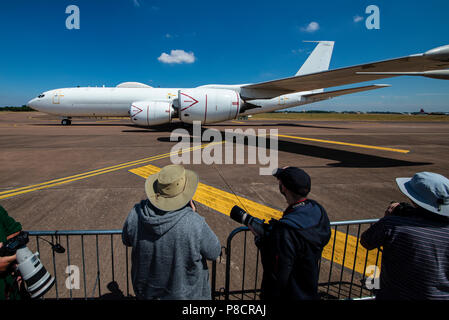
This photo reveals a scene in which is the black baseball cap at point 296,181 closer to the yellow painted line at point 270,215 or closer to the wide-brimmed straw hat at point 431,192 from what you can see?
the wide-brimmed straw hat at point 431,192

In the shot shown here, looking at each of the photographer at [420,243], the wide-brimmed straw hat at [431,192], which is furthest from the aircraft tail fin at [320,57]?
the photographer at [420,243]

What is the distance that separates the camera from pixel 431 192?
1604 millimetres

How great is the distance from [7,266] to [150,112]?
49.0 feet

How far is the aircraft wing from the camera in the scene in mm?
6183

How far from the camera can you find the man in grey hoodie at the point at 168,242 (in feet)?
5.20

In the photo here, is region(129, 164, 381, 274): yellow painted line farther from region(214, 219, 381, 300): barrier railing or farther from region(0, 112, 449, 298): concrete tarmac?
region(0, 112, 449, 298): concrete tarmac

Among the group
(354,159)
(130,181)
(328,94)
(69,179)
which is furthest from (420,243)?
(328,94)

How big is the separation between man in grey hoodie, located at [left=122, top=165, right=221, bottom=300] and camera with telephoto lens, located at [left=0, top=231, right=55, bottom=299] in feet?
2.57

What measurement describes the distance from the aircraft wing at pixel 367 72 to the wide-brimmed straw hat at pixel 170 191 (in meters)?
8.03

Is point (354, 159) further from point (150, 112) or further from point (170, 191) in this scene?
point (150, 112)

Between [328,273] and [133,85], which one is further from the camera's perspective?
[133,85]

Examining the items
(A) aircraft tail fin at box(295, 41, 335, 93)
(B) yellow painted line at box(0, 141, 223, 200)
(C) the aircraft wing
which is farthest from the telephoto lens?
(A) aircraft tail fin at box(295, 41, 335, 93)

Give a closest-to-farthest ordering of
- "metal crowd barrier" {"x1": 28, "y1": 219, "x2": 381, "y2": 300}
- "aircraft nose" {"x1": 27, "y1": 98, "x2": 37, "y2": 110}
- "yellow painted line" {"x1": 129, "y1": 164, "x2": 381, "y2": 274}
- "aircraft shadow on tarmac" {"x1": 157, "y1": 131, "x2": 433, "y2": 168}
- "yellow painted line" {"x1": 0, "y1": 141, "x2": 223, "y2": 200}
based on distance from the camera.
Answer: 1. "metal crowd barrier" {"x1": 28, "y1": 219, "x2": 381, "y2": 300}
2. "yellow painted line" {"x1": 129, "y1": 164, "x2": 381, "y2": 274}
3. "yellow painted line" {"x1": 0, "y1": 141, "x2": 223, "y2": 200}
4. "aircraft shadow on tarmac" {"x1": 157, "y1": 131, "x2": 433, "y2": 168}
5. "aircraft nose" {"x1": 27, "y1": 98, "x2": 37, "y2": 110}
